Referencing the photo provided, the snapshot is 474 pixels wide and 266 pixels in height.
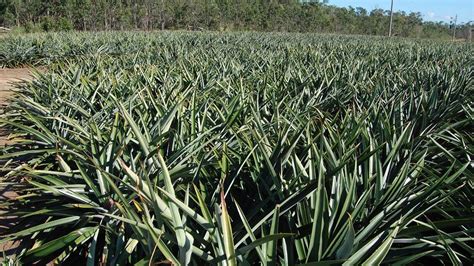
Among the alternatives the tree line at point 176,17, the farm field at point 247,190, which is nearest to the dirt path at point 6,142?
the farm field at point 247,190

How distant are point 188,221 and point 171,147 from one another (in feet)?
3.46

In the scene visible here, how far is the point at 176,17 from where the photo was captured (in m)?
51.9

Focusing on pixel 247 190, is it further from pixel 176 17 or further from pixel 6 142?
pixel 176 17

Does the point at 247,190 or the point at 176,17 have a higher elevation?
the point at 176,17

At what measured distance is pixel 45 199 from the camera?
2793 millimetres

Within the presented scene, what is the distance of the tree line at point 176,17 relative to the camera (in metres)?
41.5

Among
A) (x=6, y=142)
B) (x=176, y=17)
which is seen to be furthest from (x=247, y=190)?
(x=176, y=17)

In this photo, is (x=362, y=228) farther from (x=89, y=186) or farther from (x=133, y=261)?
(x=89, y=186)

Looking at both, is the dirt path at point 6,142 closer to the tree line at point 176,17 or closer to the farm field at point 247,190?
the farm field at point 247,190

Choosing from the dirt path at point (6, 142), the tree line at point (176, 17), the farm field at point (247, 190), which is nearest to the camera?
the farm field at point (247, 190)

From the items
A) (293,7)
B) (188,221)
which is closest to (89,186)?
(188,221)

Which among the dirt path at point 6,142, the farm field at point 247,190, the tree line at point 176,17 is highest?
the tree line at point 176,17

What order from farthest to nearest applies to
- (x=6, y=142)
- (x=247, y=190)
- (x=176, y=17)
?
(x=176, y=17)
(x=6, y=142)
(x=247, y=190)

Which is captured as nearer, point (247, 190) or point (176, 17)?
point (247, 190)
